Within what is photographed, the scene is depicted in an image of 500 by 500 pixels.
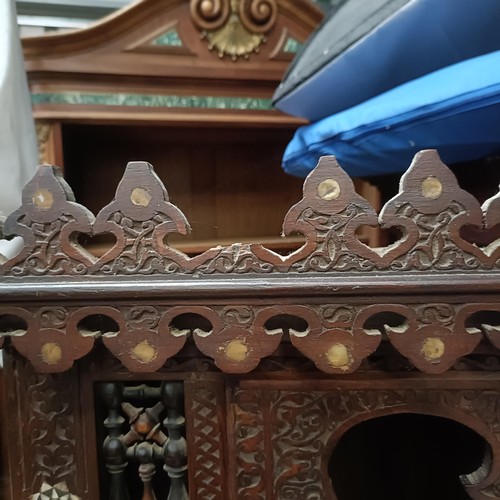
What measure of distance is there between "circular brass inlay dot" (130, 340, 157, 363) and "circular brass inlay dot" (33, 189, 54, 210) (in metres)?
0.15

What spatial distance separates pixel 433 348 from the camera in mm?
433

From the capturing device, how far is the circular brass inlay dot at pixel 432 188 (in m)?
0.41

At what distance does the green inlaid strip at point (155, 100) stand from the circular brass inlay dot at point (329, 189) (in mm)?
662

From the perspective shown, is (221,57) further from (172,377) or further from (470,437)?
(470,437)

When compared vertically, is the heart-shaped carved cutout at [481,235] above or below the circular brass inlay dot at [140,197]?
below

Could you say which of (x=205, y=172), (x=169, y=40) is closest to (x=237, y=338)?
(x=169, y=40)

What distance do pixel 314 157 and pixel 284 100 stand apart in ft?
0.33

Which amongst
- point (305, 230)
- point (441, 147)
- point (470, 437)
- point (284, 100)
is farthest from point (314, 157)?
point (470, 437)

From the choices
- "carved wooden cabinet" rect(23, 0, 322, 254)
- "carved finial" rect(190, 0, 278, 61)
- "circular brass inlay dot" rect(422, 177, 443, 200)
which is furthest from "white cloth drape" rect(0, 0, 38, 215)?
"circular brass inlay dot" rect(422, 177, 443, 200)

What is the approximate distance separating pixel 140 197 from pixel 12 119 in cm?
57

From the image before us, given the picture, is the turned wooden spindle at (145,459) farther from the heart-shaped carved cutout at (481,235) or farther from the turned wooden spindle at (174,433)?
the heart-shaped carved cutout at (481,235)

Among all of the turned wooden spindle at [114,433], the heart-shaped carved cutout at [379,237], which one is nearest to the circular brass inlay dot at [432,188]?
the turned wooden spindle at [114,433]

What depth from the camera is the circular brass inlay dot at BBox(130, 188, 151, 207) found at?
A: 43cm

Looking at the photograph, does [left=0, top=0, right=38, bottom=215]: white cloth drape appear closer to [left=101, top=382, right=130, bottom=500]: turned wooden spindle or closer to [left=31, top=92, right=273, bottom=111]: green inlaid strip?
[left=31, top=92, right=273, bottom=111]: green inlaid strip
